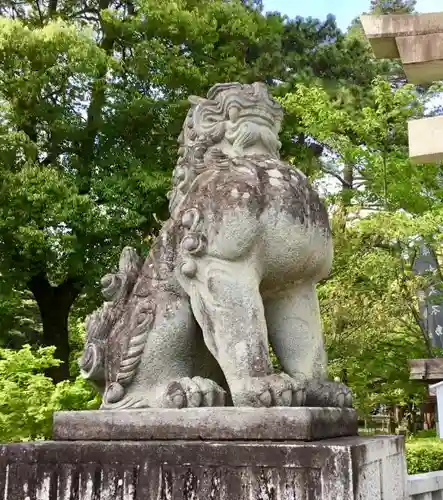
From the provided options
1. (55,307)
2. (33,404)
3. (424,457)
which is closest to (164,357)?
(33,404)

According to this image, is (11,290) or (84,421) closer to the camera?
(84,421)

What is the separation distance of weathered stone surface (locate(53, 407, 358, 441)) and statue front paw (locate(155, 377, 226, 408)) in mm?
51

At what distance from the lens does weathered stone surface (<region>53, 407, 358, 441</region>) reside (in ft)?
7.39

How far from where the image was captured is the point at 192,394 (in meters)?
2.47

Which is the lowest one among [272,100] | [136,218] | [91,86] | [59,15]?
[272,100]

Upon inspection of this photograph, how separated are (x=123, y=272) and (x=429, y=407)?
18.0 metres

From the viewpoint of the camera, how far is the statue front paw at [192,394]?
2473mm

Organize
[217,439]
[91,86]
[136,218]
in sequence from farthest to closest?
[91,86], [136,218], [217,439]

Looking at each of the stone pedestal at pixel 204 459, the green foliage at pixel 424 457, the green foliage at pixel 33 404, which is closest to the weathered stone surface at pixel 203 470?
the stone pedestal at pixel 204 459

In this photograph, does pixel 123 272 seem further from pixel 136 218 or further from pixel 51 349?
pixel 136 218

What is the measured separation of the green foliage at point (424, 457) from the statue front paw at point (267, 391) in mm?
7312

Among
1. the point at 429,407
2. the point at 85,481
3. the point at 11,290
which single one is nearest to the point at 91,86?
the point at 11,290

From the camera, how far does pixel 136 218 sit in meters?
12.3

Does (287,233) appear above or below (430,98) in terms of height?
below
